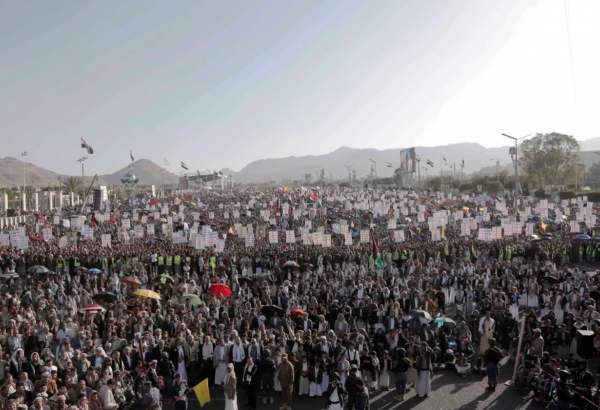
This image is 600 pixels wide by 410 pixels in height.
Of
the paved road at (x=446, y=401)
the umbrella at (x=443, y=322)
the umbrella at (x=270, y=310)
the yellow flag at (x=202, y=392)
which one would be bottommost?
the paved road at (x=446, y=401)

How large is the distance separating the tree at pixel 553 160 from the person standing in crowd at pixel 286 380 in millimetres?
75285

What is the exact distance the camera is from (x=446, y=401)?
11.3m

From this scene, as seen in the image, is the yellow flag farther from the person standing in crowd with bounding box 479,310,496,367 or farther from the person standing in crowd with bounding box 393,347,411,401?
the person standing in crowd with bounding box 479,310,496,367

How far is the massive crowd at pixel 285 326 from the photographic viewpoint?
10.5 m

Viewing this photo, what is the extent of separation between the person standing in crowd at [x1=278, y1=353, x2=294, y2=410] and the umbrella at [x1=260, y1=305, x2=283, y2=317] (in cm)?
377

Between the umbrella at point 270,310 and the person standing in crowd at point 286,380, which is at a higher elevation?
the umbrella at point 270,310

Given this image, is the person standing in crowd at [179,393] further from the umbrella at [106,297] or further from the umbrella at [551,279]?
the umbrella at [551,279]

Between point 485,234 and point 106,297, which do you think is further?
point 485,234

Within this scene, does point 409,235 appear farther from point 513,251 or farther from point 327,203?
point 327,203

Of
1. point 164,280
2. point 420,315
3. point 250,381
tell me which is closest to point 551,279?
point 420,315

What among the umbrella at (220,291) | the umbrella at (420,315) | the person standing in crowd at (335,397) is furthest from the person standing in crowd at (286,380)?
the umbrella at (220,291)

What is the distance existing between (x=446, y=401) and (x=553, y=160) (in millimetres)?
74787

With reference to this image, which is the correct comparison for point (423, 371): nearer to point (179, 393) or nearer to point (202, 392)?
point (202, 392)

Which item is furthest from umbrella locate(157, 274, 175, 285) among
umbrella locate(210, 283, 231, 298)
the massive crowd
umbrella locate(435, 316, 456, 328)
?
umbrella locate(435, 316, 456, 328)
